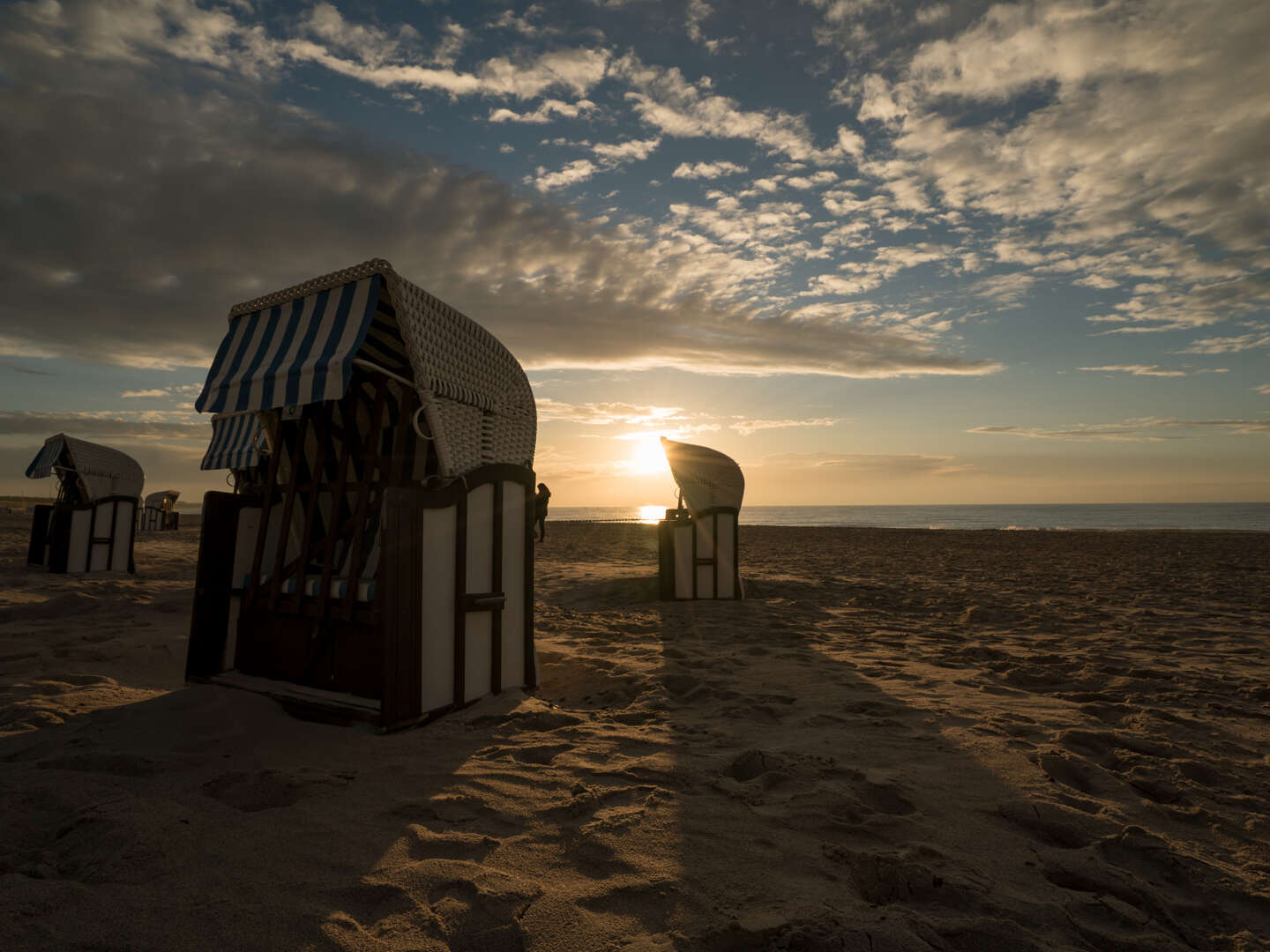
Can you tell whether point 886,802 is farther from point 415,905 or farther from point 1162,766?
point 415,905

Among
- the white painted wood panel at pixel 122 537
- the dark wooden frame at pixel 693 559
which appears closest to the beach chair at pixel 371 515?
the dark wooden frame at pixel 693 559

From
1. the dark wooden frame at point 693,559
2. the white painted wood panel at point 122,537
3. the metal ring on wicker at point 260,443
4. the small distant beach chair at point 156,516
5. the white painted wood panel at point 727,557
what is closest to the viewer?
the metal ring on wicker at point 260,443

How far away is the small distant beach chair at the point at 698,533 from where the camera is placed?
962 centimetres

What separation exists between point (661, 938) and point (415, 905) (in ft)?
2.56

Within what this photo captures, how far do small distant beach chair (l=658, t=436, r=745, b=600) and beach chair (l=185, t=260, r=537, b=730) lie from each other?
16.9ft

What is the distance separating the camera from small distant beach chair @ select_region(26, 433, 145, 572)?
1115 cm

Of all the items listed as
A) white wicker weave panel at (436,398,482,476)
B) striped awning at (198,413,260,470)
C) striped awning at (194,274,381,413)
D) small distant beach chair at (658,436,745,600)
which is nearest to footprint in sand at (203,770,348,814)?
white wicker weave panel at (436,398,482,476)

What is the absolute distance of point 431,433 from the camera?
3.98 meters

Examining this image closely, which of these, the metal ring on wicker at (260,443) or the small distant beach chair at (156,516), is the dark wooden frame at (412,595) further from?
the small distant beach chair at (156,516)

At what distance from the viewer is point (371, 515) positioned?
4.67 metres

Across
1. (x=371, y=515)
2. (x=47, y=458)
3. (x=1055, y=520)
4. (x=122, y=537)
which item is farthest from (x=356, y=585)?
(x=1055, y=520)

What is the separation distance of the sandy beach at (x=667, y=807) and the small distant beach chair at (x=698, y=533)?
12.0ft

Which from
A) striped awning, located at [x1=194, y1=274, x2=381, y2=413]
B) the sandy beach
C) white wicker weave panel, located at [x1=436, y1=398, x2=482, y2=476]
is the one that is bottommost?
the sandy beach

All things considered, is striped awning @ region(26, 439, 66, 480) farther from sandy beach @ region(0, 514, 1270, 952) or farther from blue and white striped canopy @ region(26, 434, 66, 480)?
sandy beach @ region(0, 514, 1270, 952)
